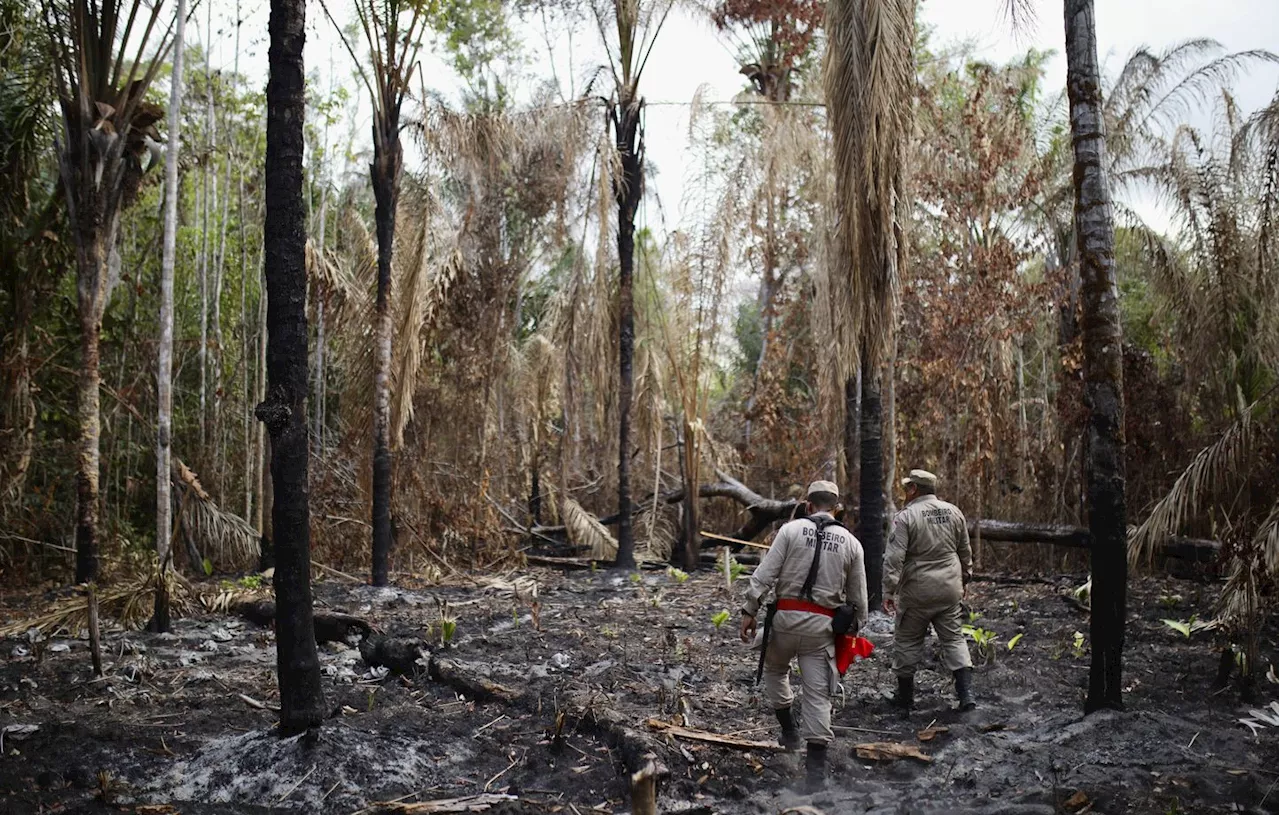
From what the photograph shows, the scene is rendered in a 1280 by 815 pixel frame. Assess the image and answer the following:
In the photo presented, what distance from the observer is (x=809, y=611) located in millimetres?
6066

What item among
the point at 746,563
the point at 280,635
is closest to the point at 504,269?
the point at 746,563

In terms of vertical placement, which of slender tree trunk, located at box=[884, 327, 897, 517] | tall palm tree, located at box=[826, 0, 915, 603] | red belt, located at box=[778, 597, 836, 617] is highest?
tall palm tree, located at box=[826, 0, 915, 603]

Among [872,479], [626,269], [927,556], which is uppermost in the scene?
[626,269]

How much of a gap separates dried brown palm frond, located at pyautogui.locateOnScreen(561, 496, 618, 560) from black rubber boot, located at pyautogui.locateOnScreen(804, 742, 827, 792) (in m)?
9.15

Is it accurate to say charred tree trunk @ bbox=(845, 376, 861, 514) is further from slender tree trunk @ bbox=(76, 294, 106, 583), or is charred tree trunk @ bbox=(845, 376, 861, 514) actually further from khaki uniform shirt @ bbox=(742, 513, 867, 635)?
slender tree trunk @ bbox=(76, 294, 106, 583)

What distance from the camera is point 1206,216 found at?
43.8 ft

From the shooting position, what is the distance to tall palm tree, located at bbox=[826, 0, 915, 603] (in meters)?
9.27

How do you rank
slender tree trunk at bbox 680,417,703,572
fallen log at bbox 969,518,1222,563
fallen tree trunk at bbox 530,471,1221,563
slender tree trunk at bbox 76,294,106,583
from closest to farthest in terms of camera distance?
1. slender tree trunk at bbox 76,294,106,583
2. fallen log at bbox 969,518,1222,563
3. fallen tree trunk at bbox 530,471,1221,563
4. slender tree trunk at bbox 680,417,703,572

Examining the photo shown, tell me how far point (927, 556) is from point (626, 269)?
7725 millimetres

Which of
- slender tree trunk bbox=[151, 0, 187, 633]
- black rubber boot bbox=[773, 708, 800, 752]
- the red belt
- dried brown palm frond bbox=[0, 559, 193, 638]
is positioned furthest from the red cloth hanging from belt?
slender tree trunk bbox=[151, 0, 187, 633]

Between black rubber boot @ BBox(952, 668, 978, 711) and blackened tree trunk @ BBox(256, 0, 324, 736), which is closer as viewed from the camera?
blackened tree trunk @ BBox(256, 0, 324, 736)

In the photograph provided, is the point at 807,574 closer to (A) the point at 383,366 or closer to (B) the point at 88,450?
(A) the point at 383,366

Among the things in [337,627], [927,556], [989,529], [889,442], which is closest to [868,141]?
[889,442]

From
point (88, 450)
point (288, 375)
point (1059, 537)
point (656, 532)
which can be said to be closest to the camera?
point (288, 375)
